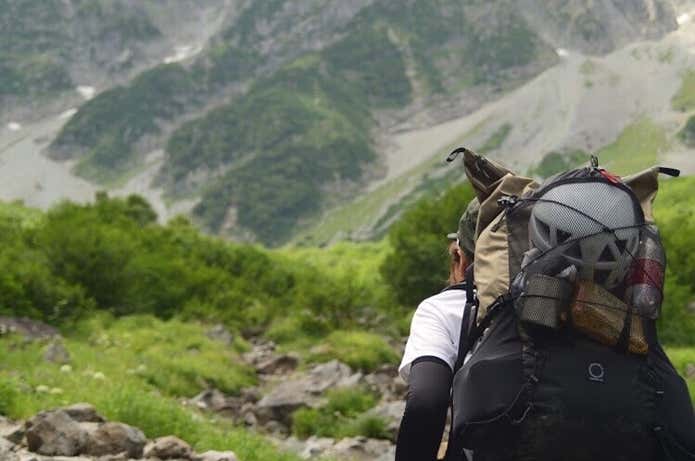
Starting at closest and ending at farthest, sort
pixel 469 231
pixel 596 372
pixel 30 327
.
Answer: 1. pixel 596 372
2. pixel 469 231
3. pixel 30 327

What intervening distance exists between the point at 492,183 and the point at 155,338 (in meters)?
16.1

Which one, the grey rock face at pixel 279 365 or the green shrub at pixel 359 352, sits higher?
the grey rock face at pixel 279 365

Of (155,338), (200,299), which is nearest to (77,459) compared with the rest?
(155,338)

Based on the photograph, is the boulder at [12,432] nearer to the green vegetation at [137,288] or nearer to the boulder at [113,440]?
the boulder at [113,440]

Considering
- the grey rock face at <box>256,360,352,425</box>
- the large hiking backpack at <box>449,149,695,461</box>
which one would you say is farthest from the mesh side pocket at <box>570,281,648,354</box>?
the grey rock face at <box>256,360,352,425</box>

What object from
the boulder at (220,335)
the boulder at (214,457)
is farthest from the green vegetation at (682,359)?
the boulder at (214,457)

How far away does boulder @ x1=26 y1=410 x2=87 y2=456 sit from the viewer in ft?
20.8

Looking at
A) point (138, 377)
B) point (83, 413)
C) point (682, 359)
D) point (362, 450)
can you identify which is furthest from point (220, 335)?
point (83, 413)

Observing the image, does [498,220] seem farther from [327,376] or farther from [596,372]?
[327,376]

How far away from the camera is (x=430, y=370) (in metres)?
3.50

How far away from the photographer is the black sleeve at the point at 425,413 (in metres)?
3.43

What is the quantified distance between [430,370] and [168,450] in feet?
13.6

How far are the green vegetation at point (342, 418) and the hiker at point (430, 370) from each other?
8.11 metres

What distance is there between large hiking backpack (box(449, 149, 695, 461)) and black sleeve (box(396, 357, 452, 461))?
0.51ft
